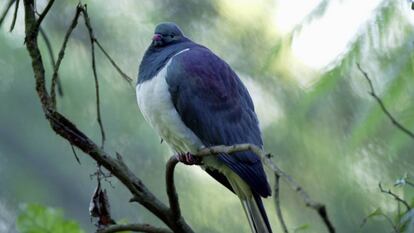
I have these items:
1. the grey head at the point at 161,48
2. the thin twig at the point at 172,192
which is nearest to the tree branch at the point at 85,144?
the thin twig at the point at 172,192

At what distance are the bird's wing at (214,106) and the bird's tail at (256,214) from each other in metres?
0.05

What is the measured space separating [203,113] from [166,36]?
Answer: 9.9 inches

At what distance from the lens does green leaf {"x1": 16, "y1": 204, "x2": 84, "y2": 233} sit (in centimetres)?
101

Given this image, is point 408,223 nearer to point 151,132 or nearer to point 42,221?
point 42,221

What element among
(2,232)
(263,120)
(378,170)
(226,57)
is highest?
(226,57)

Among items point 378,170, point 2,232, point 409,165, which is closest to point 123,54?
point 2,232

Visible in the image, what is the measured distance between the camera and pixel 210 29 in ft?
10.2

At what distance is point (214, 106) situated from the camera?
7.01 ft

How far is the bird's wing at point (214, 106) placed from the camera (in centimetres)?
205

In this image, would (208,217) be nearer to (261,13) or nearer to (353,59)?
(261,13)

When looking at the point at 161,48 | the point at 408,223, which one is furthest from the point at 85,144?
the point at 161,48

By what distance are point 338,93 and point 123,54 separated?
86 cm

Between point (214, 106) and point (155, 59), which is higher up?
point (155, 59)

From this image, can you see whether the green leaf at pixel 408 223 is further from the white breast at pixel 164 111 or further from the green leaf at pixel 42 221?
the white breast at pixel 164 111
